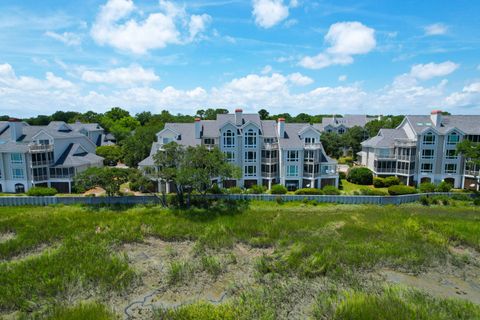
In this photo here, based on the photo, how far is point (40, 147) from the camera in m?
39.9

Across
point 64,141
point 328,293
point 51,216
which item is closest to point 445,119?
point 328,293

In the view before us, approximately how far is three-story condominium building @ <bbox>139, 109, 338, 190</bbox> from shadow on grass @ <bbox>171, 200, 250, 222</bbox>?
755cm

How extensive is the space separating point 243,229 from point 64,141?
32423 mm

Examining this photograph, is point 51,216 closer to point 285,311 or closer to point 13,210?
point 13,210

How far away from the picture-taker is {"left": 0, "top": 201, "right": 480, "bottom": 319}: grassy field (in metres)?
16.0

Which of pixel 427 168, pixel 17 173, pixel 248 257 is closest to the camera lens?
pixel 248 257

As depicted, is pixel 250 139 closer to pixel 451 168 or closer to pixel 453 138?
pixel 453 138

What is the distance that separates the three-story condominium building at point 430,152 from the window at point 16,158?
50307 mm

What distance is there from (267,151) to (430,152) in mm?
23989

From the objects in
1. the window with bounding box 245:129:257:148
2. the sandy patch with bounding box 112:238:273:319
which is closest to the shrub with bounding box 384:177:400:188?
the window with bounding box 245:129:257:148

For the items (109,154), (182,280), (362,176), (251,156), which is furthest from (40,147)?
(362,176)

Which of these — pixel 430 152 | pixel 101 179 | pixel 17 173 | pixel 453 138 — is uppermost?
pixel 453 138

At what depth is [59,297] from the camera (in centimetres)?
1714

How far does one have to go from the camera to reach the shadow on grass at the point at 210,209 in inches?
1204
